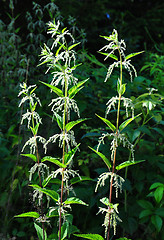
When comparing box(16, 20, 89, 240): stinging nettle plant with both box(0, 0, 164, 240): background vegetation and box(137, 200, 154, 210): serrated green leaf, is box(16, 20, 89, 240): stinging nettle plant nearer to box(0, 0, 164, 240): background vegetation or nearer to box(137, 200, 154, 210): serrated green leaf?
box(0, 0, 164, 240): background vegetation

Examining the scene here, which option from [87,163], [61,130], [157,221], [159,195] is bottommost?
[157,221]

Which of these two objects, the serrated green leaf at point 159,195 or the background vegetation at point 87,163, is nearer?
the serrated green leaf at point 159,195

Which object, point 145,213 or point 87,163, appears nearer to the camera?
point 145,213

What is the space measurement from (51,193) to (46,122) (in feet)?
3.97

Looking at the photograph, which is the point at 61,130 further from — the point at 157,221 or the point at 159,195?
the point at 157,221

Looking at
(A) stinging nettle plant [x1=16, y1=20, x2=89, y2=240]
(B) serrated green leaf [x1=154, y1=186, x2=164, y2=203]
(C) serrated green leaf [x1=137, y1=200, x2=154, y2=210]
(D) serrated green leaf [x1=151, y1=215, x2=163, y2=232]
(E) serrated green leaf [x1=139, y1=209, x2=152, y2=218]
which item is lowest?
(D) serrated green leaf [x1=151, y1=215, x2=163, y2=232]

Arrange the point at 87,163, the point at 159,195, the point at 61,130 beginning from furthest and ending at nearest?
the point at 87,163
the point at 159,195
the point at 61,130

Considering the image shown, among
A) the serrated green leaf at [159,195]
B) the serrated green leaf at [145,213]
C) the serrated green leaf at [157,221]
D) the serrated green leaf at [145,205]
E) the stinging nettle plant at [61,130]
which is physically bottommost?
the serrated green leaf at [157,221]

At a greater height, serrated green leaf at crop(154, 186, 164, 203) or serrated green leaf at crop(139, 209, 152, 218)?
serrated green leaf at crop(154, 186, 164, 203)

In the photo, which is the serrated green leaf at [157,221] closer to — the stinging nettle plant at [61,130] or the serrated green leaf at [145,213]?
the serrated green leaf at [145,213]

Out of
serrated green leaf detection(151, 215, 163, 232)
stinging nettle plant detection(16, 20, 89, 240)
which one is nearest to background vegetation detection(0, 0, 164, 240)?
serrated green leaf detection(151, 215, 163, 232)

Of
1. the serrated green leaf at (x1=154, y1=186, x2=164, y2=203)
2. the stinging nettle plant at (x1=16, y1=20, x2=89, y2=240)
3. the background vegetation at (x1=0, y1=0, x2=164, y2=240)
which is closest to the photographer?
the stinging nettle plant at (x1=16, y1=20, x2=89, y2=240)

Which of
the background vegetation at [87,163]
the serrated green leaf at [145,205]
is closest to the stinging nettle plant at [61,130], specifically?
the background vegetation at [87,163]

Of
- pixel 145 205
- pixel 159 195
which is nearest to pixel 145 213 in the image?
pixel 145 205
